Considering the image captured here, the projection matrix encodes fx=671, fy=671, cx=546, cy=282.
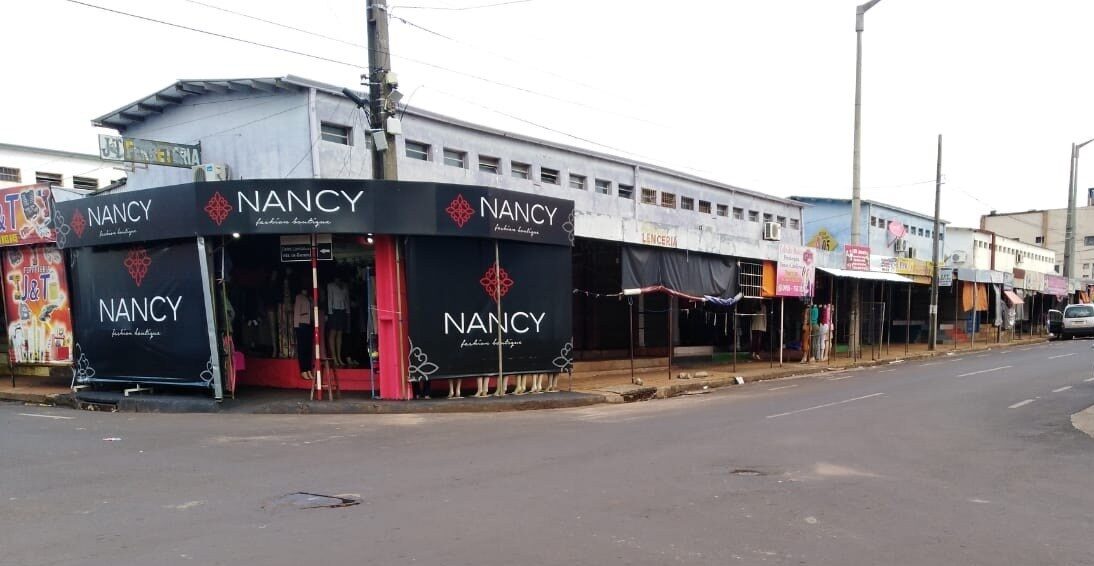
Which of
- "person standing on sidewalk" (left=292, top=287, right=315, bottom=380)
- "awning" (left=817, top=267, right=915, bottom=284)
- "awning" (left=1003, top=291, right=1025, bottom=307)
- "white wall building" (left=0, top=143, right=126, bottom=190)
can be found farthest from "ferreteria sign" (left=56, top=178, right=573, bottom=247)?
"awning" (left=1003, top=291, right=1025, bottom=307)

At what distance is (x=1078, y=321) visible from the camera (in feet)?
117

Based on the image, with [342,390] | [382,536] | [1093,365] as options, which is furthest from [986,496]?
[1093,365]

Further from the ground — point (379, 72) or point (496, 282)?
point (379, 72)

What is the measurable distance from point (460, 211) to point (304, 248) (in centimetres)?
294

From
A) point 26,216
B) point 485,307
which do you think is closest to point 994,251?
point 485,307

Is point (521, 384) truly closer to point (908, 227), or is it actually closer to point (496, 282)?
point (496, 282)

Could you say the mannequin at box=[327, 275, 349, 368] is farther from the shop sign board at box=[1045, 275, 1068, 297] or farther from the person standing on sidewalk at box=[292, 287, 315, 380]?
the shop sign board at box=[1045, 275, 1068, 297]

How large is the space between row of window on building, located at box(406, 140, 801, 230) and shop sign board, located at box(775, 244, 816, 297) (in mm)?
10898

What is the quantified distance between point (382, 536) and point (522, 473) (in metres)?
2.24

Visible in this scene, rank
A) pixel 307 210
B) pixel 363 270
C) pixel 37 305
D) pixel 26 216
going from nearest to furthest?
pixel 307 210 → pixel 363 270 → pixel 26 216 → pixel 37 305

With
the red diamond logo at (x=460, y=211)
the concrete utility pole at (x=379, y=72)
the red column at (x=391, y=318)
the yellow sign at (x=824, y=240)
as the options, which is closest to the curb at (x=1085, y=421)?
the red diamond logo at (x=460, y=211)

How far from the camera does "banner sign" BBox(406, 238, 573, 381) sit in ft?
40.4

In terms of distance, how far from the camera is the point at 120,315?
13273 millimetres

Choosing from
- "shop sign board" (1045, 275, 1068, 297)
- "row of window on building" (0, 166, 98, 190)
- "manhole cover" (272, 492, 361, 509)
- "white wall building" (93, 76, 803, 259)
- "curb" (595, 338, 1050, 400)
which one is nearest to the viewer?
"manhole cover" (272, 492, 361, 509)
